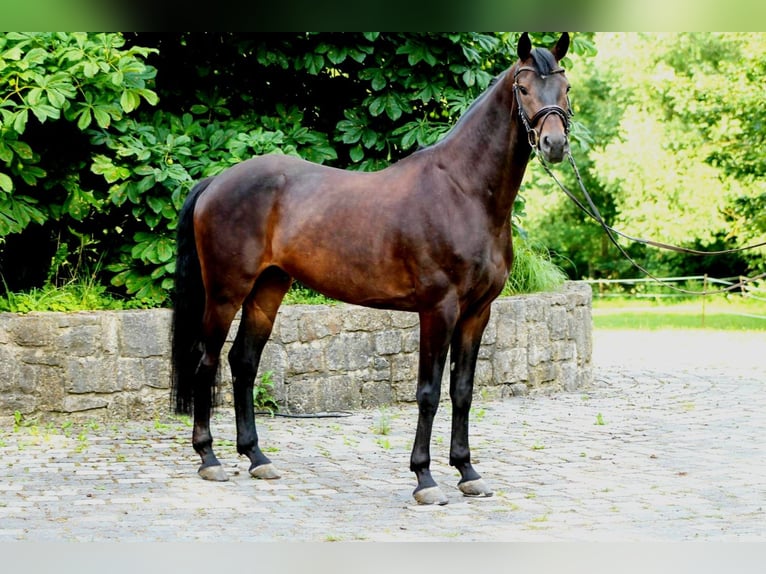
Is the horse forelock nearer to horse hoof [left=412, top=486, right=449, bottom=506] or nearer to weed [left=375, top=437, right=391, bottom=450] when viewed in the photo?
horse hoof [left=412, top=486, right=449, bottom=506]

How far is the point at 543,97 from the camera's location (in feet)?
16.5

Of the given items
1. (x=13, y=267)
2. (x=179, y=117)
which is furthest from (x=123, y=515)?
(x=179, y=117)

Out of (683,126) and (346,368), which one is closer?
(346,368)

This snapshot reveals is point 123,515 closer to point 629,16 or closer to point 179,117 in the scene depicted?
point 629,16

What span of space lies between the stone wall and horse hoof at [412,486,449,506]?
235 centimetres

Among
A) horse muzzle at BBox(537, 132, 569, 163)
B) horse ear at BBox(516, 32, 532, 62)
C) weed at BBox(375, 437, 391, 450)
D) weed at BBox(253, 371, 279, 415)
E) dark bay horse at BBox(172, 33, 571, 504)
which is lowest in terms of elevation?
weed at BBox(375, 437, 391, 450)

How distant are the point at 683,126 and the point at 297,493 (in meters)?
24.5

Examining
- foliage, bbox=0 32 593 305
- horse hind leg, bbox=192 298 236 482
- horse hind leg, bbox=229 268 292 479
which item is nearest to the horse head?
horse hind leg, bbox=229 268 292 479

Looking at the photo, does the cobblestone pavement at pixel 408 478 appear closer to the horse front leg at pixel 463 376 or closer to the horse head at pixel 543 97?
the horse front leg at pixel 463 376

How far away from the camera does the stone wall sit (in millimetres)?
7516

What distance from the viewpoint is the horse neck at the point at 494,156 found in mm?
5348

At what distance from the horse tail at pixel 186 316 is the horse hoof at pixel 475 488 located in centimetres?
177

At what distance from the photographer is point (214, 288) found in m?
5.98

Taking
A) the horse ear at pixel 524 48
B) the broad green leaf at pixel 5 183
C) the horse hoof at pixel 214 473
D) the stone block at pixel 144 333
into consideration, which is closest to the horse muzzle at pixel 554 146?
the horse ear at pixel 524 48
